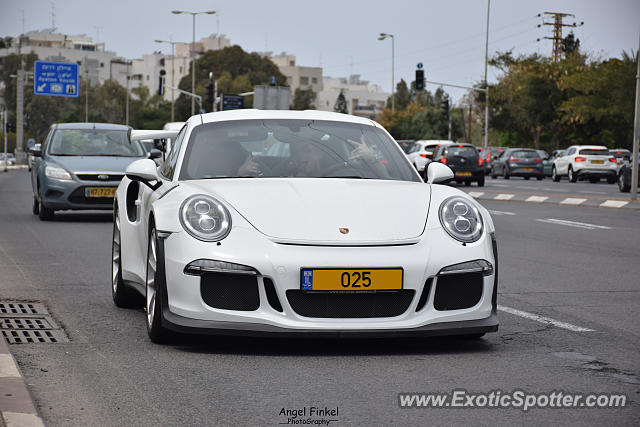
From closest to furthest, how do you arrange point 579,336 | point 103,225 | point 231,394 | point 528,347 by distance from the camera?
point 231,394, point 528,347, point 579,336, point 103,225

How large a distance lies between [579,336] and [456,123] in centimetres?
11324

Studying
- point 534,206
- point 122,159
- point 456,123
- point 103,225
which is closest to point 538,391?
point 103,225

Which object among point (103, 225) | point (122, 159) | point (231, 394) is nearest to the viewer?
point (231, 394)

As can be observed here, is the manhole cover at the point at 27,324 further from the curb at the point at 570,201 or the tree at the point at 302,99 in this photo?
the tree at the point at 302,99

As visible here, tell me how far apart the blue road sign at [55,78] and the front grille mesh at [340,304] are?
74.1m

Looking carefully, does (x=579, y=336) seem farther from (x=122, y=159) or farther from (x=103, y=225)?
(x=122, y=159)

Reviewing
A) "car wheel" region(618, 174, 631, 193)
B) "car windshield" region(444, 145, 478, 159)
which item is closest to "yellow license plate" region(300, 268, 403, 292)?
"car wheel" region(618, 174, 631, 193)

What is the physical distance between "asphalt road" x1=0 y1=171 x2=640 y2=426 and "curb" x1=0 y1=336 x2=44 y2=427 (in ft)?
0.27

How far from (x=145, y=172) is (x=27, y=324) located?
49.8 inches

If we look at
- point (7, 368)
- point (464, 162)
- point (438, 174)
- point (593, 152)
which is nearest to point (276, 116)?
point (438, 174)

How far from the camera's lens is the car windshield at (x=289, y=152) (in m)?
6.86

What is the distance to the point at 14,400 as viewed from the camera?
4.68 metres

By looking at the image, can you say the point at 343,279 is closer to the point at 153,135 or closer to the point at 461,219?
the point at 461,219

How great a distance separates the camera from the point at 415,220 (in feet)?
19.8
